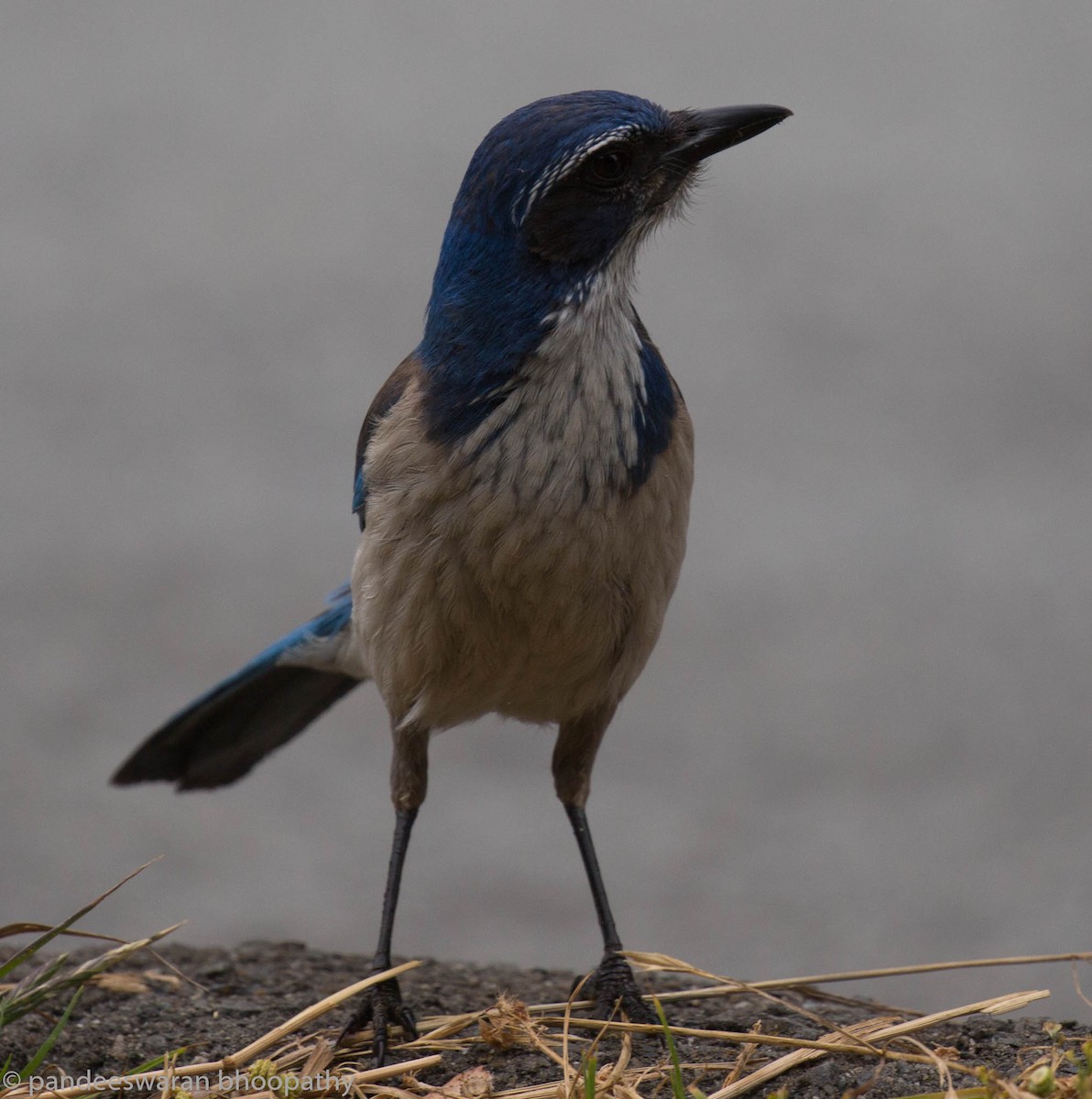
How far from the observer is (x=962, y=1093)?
293 cm

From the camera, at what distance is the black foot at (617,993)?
13.6 ft

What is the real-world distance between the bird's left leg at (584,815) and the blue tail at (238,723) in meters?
1.13

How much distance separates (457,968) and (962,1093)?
2540mm

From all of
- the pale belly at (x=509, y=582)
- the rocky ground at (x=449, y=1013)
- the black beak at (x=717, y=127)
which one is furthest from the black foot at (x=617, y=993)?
the black beak at (x=717, y=127)

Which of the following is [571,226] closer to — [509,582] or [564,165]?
[564,165]

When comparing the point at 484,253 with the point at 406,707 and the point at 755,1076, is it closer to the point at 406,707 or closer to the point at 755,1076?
the point at 406,707

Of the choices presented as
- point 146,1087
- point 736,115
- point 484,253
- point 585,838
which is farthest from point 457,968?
point 736,115

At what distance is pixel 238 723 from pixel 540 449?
84.0 inches

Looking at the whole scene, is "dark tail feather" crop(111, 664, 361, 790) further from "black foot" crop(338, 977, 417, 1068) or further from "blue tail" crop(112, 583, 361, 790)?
"black foot" crop(338, 977, 417, 1068)

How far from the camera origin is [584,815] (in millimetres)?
4555

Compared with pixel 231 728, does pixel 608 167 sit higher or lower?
higher

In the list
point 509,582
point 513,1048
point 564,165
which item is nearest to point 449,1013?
point 513,1048

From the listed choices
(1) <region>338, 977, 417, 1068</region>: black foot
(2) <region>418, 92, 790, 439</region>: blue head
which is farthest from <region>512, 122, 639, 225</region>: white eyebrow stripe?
(1) <region>338, 977, 417, 1068</region>: black foot

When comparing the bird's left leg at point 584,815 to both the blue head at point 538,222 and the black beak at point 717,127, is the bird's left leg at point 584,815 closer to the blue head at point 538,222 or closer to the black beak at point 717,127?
the blue head at point 538,222
